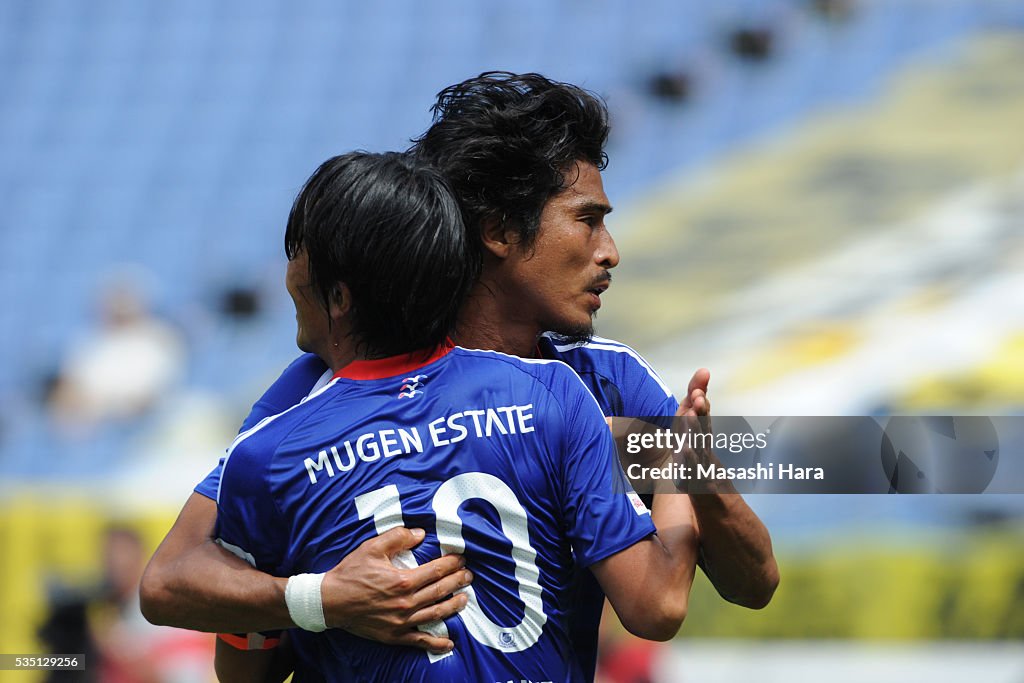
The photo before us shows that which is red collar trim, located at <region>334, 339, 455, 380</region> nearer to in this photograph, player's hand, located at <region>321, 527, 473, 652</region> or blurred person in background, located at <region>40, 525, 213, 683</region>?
player's hand, located at <region>321, 527, 473, 652</region>

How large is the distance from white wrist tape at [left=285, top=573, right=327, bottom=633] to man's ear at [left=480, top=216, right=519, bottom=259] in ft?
2.17

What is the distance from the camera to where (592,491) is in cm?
184

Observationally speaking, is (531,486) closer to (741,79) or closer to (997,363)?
(997,363)

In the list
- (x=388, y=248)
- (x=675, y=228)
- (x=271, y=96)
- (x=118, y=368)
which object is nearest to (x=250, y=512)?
(x=388, y=248)

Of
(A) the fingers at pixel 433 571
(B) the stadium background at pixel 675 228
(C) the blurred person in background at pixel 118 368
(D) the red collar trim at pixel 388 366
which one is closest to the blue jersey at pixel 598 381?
(D) the red collar trim at pixel 388 366

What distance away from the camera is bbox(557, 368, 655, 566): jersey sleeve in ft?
5.95

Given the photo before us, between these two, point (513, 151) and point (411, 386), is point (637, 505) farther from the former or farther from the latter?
point (513, 151)

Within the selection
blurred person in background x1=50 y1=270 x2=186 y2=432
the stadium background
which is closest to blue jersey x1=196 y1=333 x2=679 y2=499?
the stadium background

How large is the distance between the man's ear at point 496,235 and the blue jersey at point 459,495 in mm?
339

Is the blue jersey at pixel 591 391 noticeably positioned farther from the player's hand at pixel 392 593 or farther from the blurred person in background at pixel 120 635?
the blurred person in background at pixel 120 635

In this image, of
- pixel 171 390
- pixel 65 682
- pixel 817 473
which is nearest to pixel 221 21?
pixel 171 390

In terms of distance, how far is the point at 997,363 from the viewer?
23.1ft

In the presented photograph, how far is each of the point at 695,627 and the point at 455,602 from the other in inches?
175

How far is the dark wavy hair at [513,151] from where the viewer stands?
2.14 metres
